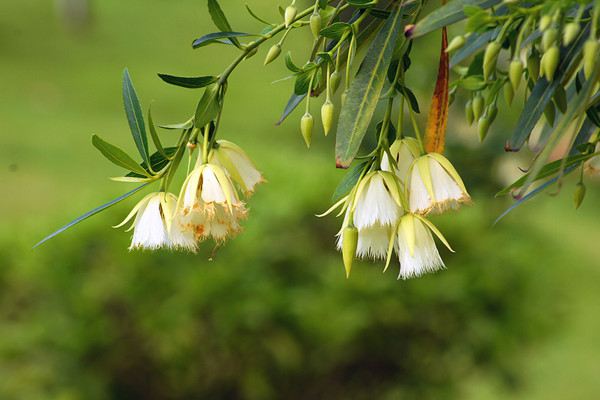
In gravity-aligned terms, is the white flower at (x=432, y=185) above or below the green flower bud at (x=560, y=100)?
below

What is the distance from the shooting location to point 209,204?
1.09m

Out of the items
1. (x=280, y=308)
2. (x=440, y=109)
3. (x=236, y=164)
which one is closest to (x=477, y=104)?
(x=440, y=109)

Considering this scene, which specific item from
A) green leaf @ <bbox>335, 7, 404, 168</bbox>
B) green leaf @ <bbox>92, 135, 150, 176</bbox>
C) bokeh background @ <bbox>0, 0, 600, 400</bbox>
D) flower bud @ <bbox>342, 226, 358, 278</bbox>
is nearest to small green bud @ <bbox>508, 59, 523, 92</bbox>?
green leaf @ <bbox>335, 7, 404, 168</bbox>

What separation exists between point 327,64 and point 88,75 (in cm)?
1141

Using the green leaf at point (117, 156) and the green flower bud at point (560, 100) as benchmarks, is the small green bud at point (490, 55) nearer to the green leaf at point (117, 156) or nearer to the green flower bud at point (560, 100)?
the green flower bud at point (560, 100)

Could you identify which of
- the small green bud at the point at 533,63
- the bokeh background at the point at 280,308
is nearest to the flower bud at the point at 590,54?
the small green bud at the point at 533,63

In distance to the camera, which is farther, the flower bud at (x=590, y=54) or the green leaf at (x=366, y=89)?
the green leaf at (x=366, y=89)

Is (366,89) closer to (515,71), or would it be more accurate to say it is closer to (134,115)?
(515,71)

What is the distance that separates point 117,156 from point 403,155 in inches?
13.9

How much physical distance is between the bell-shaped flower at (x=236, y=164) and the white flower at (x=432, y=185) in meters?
0.21

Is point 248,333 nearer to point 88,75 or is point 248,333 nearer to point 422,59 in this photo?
point 422,59

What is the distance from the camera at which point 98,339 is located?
138 inches

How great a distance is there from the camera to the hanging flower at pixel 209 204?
1087mm

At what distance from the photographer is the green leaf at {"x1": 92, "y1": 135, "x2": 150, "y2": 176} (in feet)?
3.67
